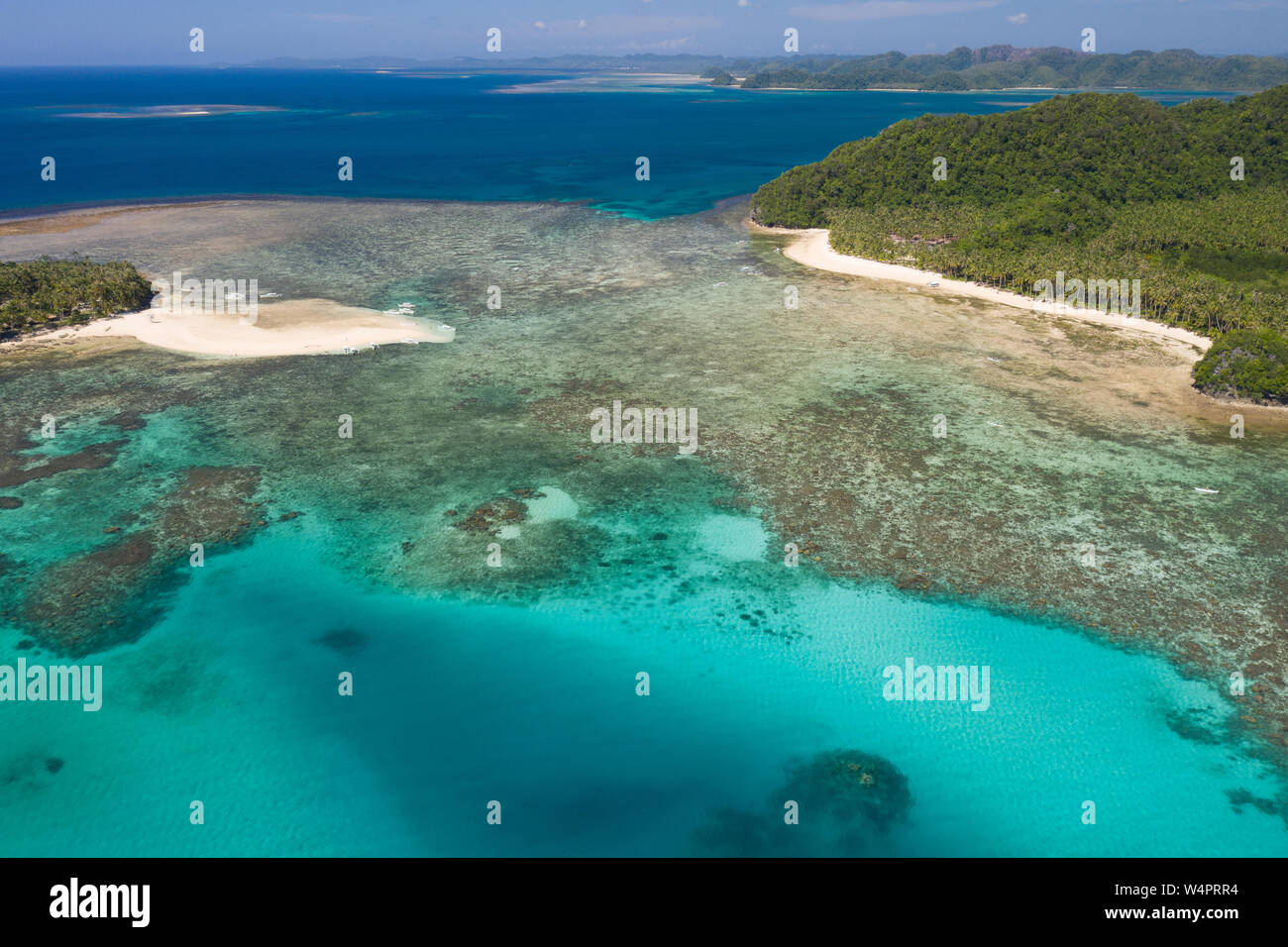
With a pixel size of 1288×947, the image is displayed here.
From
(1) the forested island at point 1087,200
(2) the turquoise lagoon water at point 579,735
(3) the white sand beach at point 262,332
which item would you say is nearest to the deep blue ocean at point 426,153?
(1) the forested island at point 1087,200

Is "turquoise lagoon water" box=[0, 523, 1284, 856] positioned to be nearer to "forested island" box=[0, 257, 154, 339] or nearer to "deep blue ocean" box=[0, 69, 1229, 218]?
"forested island" box=[0, 257, 154, 339]

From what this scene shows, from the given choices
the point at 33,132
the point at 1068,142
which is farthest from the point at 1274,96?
the point at 33,132

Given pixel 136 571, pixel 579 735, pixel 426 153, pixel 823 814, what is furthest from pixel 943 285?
pixel 426 153

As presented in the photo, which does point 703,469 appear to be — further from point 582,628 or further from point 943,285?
point 943,285

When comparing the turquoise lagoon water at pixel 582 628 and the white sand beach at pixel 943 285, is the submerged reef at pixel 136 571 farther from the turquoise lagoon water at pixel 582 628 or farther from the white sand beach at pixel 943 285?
the white sand beach at pixel 943 285
